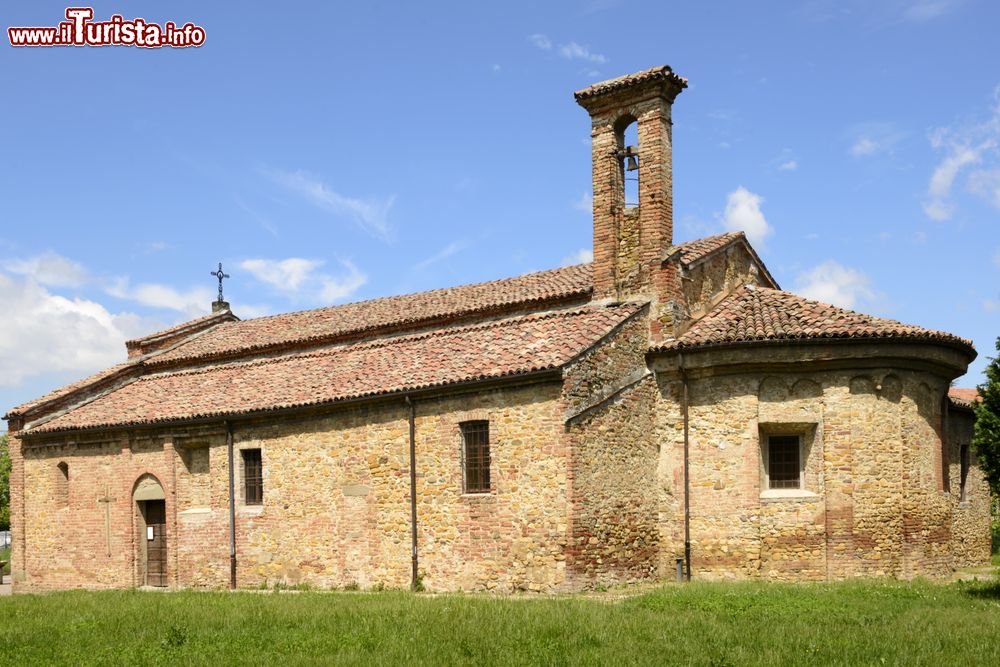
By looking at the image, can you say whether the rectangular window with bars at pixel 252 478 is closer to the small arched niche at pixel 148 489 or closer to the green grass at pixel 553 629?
the small arched niche at pixel 148 489

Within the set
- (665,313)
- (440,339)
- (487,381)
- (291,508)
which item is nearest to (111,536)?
(291,508)

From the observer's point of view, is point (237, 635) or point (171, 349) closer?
point (237, 635)

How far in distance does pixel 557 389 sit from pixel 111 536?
13.6 m

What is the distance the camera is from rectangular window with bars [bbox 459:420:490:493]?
736 inches

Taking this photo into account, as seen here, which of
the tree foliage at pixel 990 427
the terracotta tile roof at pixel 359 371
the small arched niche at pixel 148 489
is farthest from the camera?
the small arched niche at pixel 148 489

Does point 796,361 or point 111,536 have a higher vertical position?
point 796,361

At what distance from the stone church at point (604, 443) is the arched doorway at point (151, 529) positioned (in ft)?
0.20

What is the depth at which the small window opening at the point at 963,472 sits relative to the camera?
23.0 meters

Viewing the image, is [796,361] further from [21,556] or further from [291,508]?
[21,556]

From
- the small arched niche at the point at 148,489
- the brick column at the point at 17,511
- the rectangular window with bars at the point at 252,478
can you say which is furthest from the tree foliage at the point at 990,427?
the brick column at the point at 17,511

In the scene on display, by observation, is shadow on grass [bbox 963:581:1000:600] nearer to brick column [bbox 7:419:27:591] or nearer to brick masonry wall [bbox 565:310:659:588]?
brick masonry wall [bbox 565:310:659:588]

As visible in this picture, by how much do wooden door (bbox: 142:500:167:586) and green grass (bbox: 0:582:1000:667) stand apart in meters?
6.89

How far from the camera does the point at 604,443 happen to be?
18203 millimetres

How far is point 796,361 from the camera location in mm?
18172
